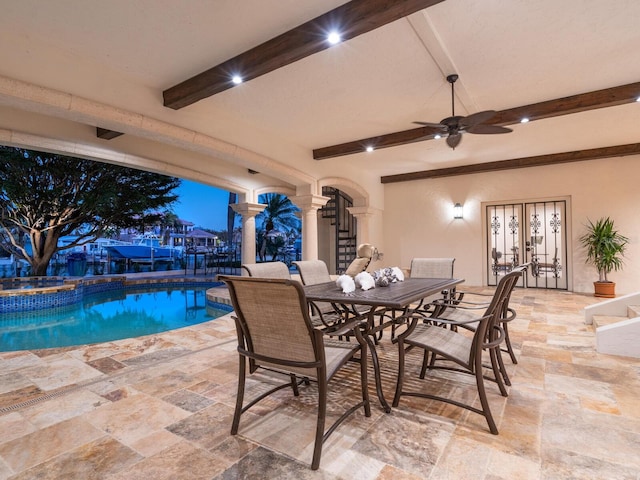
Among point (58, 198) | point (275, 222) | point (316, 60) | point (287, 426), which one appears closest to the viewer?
point (287, 426)

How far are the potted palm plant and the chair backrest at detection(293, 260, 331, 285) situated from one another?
5.74 metres

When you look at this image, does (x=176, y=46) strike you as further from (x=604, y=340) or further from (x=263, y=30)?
(x=604, y=340)

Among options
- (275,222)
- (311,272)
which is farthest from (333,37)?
(275,222)

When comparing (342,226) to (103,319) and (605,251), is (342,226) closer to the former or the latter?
(605,251)

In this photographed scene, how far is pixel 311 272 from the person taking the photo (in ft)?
11.2

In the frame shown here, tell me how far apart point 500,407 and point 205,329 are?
10.5 ft

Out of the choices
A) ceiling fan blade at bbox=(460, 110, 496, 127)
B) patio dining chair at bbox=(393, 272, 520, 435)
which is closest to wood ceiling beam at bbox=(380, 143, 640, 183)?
ceiling fan blade at bbox=(460, 110, 496, 127)

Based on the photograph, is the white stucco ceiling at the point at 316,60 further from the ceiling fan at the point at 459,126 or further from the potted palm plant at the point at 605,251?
the potted palm plant at the point at 605,251

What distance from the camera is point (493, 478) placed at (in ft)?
4.66

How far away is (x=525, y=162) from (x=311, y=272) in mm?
5945

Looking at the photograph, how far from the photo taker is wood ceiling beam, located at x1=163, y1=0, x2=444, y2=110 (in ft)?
7.61

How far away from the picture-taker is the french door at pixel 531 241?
23.3 feet

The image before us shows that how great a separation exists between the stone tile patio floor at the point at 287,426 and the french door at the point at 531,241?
192 inches

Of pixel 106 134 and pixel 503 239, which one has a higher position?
pixel 106 134
